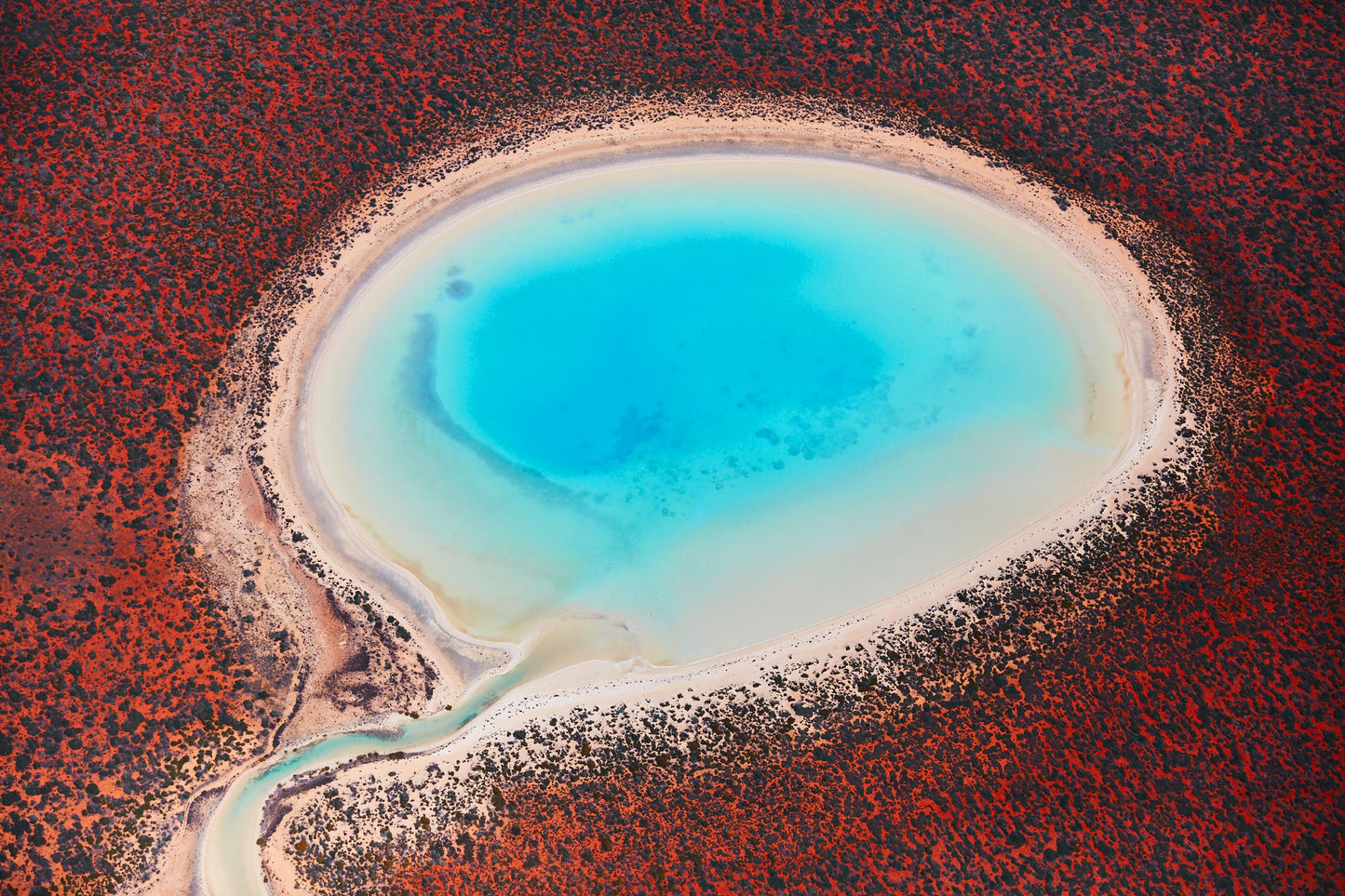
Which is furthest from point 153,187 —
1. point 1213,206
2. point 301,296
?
point 1213,206

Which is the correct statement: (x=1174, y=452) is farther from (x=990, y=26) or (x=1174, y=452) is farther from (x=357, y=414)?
(x=357, y=414)

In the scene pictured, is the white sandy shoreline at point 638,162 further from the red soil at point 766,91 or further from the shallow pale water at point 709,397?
the red soil at point 766,91

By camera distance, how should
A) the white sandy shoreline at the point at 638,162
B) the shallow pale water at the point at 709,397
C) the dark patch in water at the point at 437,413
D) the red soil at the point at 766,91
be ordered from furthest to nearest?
the dark patch in water at the point at 437,413, the shallow pale water at the point at 709,397, the white sandy shoreline at the point at 638,162, the red soil at the point at 766,91

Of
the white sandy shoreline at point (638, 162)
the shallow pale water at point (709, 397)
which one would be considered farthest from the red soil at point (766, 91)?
the shallow pale water at point (709, 397)

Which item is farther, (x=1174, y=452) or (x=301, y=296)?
(x=301, y=296)

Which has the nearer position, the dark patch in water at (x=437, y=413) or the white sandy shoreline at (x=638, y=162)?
the white sandy shoreline at (x=638, y=162)

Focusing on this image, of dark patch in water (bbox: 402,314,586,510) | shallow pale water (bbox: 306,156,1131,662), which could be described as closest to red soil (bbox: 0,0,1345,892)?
shallow pale water (bbox: 306,156,1131,662)
